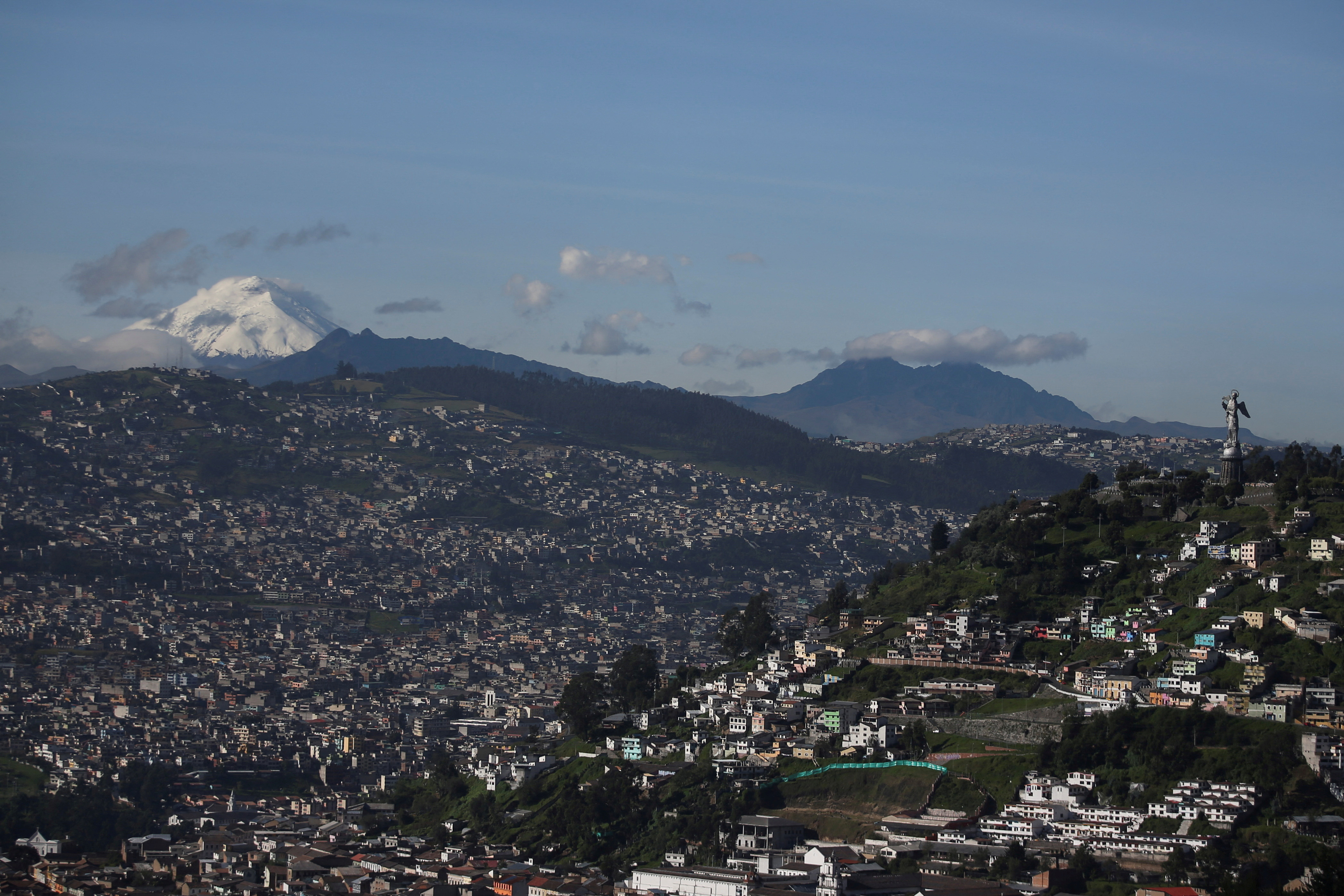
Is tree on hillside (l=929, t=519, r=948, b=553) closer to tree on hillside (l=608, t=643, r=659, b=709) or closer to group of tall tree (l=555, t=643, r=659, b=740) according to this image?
group of tall tree (l=555, t=643, r=659, b=740)

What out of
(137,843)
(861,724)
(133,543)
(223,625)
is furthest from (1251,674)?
(133,543)

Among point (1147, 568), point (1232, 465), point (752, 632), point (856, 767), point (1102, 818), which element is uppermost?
point (1232, 465)

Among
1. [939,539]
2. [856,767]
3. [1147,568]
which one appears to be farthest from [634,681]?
[1147,568]

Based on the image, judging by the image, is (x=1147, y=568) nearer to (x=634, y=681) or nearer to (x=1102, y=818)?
(x=1102, y=818)

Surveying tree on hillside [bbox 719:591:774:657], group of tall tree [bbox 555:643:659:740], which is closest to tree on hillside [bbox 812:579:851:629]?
tree on hillside [bbox 719:591:774:657]

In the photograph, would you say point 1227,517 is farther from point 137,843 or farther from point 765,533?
point 765,533
